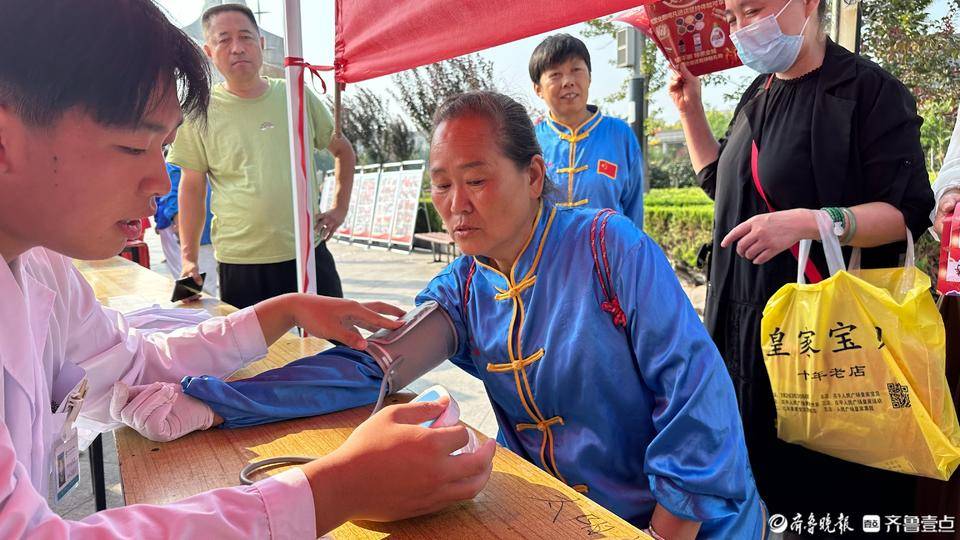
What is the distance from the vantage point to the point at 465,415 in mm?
3850

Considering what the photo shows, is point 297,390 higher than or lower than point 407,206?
lower

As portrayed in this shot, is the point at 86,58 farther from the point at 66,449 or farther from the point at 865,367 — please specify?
the point at 865,367

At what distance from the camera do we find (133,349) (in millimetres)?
1462

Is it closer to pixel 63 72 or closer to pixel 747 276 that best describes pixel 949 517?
pixel 747 276

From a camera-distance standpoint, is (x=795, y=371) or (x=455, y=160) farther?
(x=795, y=371)

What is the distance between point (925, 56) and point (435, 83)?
1274 centimetres

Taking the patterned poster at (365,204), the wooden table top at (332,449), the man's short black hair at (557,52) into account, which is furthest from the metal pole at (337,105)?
the patterned poster at (365,204)

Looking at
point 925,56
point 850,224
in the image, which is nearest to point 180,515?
point 850,224

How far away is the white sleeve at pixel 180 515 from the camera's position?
2.25 ft

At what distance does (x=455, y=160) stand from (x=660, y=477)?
819 millimetres

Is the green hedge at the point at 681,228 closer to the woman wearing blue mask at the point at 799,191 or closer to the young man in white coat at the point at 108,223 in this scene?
the woman wearing blue mask at the point at 799,191

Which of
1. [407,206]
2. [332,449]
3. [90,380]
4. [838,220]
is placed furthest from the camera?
[407,206]

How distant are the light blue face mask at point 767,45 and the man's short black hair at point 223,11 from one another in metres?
1.99

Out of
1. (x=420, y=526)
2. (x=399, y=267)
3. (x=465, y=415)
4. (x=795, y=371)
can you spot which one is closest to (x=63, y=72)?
(x=420, y=526)
